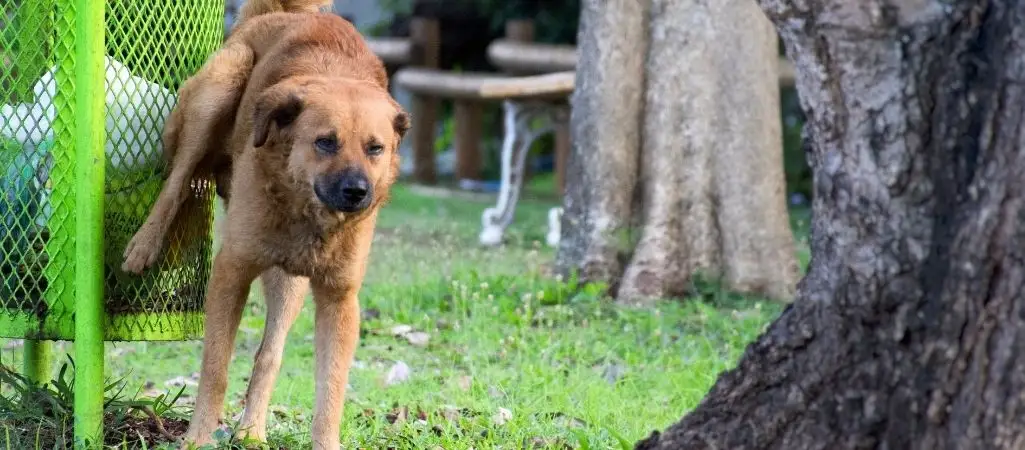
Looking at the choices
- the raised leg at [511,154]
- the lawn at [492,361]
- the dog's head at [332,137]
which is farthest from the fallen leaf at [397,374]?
the raised leg at [511,154]

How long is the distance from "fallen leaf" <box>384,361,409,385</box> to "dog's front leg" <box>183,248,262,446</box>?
1.48m

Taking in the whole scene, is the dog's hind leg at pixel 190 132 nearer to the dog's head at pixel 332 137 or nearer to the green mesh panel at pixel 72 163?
the green mesh panel at pixel 72 163

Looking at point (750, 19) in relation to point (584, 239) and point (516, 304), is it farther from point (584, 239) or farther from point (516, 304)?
point (516, 304)

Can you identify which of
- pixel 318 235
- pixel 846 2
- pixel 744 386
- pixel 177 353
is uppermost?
pixel 846 2

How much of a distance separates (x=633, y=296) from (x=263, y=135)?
3639mm

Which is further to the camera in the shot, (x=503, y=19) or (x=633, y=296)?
(x=503, y=19)

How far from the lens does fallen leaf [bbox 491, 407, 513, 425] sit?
14.0ft

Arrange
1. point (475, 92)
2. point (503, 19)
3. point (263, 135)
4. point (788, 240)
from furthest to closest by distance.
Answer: point (503, 19), point (475, 92), point (788, 240), point (263, 135)

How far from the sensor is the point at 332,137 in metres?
3.60

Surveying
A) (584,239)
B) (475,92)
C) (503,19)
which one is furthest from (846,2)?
(503,19)

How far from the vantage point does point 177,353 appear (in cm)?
619

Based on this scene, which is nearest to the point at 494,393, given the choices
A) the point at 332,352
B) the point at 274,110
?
the point at 332,352

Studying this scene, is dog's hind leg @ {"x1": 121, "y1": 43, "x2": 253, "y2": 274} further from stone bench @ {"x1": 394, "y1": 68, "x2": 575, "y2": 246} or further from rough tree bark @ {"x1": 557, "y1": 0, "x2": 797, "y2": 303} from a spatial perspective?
stone bench @ {"x1": 394, "y1": 68, "x2": 575, "y2": 246}

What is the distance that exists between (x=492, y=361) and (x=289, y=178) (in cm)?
223
